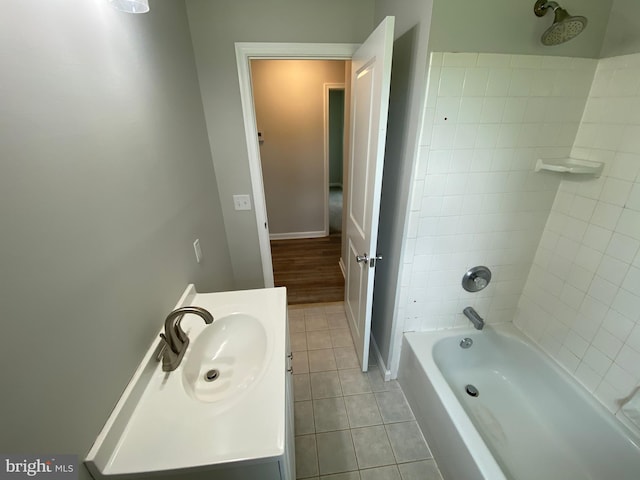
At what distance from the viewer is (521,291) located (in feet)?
5.45

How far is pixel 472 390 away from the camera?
1646 millimetres

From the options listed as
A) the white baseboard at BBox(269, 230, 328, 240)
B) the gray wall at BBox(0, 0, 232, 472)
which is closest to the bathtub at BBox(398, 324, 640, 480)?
the gray wall at BBox(0, 0, 232, 472)

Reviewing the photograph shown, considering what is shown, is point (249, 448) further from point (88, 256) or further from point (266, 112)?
point (266, 112)

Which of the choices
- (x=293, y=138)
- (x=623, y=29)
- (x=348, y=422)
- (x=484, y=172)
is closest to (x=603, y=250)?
(x=484, y=172)

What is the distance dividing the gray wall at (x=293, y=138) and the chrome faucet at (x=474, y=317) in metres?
2.55

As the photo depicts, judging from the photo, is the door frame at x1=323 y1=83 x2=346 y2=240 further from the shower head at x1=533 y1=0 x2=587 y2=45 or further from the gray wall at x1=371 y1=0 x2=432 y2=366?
the shower head at x1=533 y1=0 x2=587 y2=45

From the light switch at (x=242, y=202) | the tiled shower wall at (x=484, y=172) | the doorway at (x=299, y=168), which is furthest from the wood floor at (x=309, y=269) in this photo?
the tiled shower wall at (x=484, y=172)

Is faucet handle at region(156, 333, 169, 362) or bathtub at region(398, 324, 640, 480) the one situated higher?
faucet handle at region(156, 333, 169, 362)

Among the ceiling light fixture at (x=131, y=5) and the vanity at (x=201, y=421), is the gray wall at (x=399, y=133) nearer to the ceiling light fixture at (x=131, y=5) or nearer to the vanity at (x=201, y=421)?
the vanity at (x=201, y=421)

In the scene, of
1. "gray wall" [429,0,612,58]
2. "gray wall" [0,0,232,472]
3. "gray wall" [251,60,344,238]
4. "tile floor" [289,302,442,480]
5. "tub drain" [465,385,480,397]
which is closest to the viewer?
"gray wall" [0,0,232,472]

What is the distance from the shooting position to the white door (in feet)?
3.81

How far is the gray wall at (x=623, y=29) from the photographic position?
1.05 m

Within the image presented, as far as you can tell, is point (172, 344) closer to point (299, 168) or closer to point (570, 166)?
point (570, 166)

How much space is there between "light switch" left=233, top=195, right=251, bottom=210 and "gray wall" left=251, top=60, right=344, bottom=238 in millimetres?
1752
